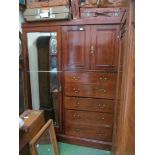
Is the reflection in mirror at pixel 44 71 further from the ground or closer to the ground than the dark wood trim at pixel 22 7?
closer to the ground

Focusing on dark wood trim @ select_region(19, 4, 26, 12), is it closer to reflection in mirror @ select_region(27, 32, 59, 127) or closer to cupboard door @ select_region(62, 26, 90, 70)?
reflection in mirror @ select_region(27, 32, 59, 127)

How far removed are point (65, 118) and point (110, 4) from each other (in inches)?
66.9

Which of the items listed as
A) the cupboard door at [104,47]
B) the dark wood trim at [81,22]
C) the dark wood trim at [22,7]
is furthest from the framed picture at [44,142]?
Answer: the dark wood trim at [22,7]

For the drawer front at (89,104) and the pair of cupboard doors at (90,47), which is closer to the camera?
the pair of cupboard doors at (90,47)

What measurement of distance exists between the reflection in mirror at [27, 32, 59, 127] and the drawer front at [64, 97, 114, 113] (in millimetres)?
225

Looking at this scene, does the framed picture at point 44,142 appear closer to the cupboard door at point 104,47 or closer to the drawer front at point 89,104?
the drawer front at point 89,104

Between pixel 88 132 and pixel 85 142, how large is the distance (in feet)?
0.52

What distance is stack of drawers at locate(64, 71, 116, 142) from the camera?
2211 mm

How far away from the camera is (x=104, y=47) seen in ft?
7.05

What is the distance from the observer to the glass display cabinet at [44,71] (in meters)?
2.36

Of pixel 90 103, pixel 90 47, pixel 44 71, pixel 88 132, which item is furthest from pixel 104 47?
pixel 88 132

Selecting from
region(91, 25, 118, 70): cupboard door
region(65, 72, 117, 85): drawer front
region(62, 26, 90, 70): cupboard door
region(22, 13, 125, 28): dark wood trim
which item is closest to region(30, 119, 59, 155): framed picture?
region(65, 72, 117, 85): drawer front

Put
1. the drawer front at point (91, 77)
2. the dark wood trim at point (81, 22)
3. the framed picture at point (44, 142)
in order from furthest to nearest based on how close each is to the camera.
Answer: the drawer front at point (91, 77), the dark wood trim at point (81, 22), the framed picture at point (44, 142)

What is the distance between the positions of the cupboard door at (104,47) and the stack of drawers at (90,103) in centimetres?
13
